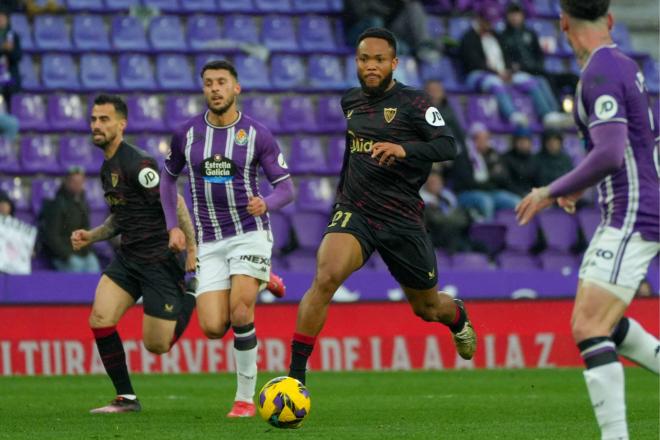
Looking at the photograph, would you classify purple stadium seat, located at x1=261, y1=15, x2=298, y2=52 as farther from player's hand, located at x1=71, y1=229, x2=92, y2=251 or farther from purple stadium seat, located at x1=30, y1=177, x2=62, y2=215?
player's hand, located at x1=71, y1=229, x2=92, y2=251

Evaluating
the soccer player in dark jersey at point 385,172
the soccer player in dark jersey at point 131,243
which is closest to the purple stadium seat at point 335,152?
the soccer player in dark jersey at point 131,243

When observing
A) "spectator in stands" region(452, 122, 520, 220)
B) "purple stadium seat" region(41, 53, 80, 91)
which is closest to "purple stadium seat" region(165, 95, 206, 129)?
"purple stadium seat" region(41, 53, 80, 91)

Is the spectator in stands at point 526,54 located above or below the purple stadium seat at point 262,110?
above

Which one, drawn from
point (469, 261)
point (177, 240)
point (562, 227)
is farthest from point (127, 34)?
point (177, 240)

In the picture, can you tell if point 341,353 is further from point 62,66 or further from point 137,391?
point 62,66

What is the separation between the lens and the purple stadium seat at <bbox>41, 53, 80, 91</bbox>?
18.6m

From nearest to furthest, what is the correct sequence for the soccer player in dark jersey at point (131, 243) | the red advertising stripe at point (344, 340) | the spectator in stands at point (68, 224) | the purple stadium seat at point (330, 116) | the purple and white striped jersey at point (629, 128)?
1. the purple and white striped jersey at point (629, 128)
2. the soccer player in dark jersey at point (131, 243)
3. the red advertising stripe at point (344, 340)
4. the spectator in stands at point (68, 224)
5. the purple stadium seat at point (330, 116)

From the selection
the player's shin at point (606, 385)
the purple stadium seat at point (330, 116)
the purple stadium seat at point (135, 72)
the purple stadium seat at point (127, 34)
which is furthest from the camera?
the purple stadium seat at point (127, 34)

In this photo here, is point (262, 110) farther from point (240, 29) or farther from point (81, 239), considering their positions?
point (81, 239)

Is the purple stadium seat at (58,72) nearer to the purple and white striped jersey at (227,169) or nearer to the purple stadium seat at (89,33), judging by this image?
the purple stadium seat at (89,33)

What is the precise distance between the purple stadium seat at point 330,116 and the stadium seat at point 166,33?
218cm

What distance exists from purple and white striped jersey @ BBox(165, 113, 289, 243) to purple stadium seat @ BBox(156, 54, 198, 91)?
939 cm

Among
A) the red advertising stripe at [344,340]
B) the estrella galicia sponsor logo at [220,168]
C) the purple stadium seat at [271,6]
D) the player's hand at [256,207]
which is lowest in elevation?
the red advertising stripe at [344,340]

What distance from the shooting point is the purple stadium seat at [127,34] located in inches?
759
